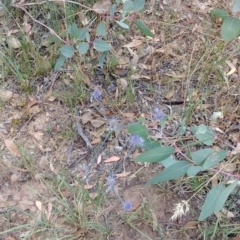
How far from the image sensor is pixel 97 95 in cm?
217

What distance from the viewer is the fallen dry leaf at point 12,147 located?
205cm

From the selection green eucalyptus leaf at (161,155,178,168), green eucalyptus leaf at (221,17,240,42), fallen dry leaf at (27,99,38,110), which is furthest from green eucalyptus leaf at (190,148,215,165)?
fallen dry leaf at (27,99,38,110)

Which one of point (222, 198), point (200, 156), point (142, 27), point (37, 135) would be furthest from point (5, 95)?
point (222, 198)

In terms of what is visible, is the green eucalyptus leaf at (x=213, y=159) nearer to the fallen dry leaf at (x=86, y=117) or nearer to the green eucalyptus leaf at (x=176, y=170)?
the green eucalyptus leaf at (x=176, y=170)

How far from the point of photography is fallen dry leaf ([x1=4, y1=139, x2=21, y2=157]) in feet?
6.73

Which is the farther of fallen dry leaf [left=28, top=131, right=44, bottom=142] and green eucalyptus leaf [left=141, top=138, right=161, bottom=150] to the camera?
fallen dry leaf [left=28, top=131, right=44, bottom=142]

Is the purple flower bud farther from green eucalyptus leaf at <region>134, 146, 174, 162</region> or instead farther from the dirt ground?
green eucalyptus leaf at <region>134, 146, 174, 162</region>

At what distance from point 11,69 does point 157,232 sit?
1.08m

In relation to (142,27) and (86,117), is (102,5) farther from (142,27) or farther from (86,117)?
(86,117)

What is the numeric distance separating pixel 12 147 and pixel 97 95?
1.55 ft

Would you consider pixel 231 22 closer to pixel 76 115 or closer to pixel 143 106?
pixel 143 106

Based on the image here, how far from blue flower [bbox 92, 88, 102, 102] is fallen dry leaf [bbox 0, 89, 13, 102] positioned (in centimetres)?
42

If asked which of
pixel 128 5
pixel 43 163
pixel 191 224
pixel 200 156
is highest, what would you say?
pixel 128 5

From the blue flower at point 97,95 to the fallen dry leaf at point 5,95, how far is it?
0.42m
